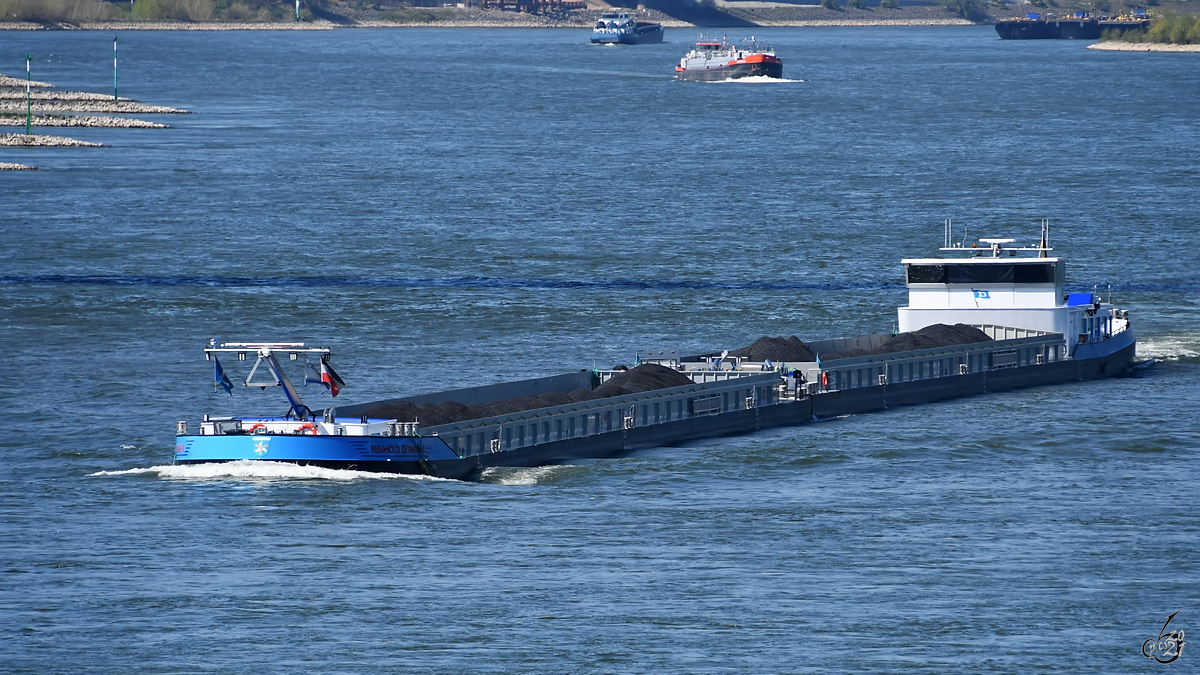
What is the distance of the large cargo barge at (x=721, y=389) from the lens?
39.1m

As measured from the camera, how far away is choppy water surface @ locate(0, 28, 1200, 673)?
1219 inches

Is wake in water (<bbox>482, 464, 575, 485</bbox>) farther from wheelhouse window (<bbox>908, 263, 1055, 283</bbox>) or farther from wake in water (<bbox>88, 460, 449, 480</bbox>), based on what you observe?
wheelhouse window (<bbox>908, 263, 1055, 283</bbox>)

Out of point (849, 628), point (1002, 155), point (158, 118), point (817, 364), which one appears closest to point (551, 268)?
point (817, 364)

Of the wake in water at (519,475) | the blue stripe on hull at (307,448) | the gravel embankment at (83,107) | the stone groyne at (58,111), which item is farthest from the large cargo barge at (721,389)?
the gravel embankment at (83,107)

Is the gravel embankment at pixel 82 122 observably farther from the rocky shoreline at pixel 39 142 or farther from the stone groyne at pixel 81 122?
the rocky shoreline at pixel 39 142

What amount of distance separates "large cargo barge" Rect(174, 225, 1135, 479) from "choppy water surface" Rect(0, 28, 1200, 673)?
0.71m

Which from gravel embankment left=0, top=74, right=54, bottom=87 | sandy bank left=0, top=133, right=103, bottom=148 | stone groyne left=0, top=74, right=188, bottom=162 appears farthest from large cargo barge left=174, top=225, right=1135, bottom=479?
gravel embankment left=0, top=74, right=54, bottom=87

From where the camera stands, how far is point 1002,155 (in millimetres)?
127625

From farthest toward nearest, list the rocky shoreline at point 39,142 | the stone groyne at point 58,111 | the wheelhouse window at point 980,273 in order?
1. the stone groyne at point 58,111
2. the rocky shoreline at point 39,142
3. the wheelhouse window at point 980,273

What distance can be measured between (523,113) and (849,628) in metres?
144

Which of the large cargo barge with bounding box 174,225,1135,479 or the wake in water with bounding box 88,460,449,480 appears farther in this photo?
the large cargo barge with bounding box 174,225,1135,479

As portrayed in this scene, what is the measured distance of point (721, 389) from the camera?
4634cm

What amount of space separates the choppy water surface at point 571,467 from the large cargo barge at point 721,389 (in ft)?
2.33

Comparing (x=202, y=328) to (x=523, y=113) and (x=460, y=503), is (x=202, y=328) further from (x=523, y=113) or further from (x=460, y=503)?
(x=523, y=113)
